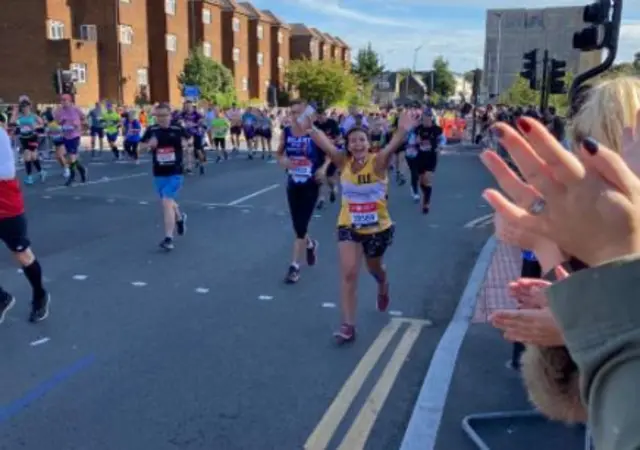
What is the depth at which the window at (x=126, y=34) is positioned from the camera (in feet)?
152

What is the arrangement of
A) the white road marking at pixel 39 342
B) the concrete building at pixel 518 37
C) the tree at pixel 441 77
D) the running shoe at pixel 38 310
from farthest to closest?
the tree at pixel 441 77, the concrete building at pixel 518 37, the running shoe at pixel 38 310, the white road marking at pixel 39 342

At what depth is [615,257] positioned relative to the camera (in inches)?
34.7

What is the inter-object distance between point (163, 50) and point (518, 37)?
118 ft

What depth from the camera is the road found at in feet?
13.4

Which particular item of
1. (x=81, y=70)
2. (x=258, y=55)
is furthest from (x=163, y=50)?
(x=258, y=55)

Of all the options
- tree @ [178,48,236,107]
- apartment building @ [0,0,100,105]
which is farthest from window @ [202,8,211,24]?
apartment building @ [0,0,100,105]

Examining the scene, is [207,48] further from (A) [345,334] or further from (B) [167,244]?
(A) [345,334]

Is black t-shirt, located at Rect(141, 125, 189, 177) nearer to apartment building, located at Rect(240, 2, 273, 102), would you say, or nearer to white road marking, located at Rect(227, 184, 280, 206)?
white road marking, located at Rect(227, 184, 280, 206)

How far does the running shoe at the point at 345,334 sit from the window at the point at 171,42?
1925 inches

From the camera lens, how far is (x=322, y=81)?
6431 centimetres

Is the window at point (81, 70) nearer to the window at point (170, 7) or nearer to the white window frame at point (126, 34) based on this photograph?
the white window frame at point (126, 34)

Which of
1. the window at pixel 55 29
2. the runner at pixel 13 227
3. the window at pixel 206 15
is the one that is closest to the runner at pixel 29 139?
the runner at pixel 13 227

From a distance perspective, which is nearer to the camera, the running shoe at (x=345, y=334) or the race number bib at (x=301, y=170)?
the running shoe at (x=345, y=334)

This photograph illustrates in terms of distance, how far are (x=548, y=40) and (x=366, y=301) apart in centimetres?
6726
